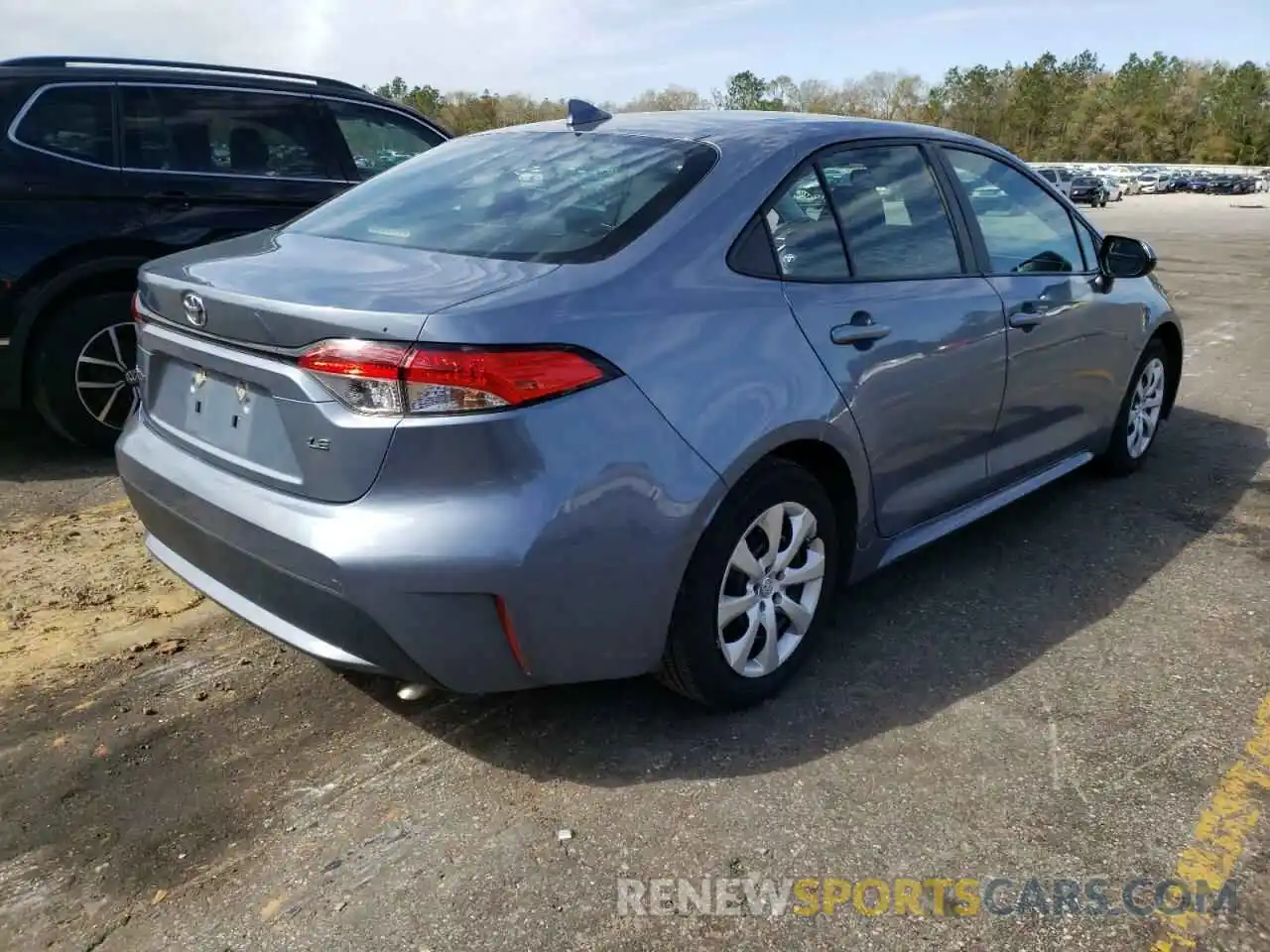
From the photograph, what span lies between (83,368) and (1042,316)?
4.13 meters

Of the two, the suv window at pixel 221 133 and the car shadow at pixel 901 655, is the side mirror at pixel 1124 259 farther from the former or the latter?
the suv window at pixel 221 133

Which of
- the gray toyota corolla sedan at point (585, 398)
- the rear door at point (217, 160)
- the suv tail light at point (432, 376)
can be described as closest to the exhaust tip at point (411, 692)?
the gray toyota corolla sedan at point (585, 398)

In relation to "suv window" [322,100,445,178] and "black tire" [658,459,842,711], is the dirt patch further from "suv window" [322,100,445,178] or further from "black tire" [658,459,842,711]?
"suv window" [322,100,445,178]

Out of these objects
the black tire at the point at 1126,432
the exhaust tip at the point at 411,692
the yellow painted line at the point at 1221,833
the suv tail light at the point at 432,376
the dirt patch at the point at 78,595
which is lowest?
the yellow painted line at the point at 1221,833

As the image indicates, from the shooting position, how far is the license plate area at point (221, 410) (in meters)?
2.54

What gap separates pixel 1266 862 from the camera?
2412 mm

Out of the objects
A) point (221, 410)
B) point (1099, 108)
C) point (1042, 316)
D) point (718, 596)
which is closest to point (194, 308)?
point (221, 410)

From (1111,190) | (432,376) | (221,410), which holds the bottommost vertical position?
(221,410)

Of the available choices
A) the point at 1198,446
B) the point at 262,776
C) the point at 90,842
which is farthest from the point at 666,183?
the point at 1198,446

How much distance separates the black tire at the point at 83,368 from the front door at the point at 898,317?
3392mm

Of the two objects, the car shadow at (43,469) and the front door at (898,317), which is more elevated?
the front door at (898,317)

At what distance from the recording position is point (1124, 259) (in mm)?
4363

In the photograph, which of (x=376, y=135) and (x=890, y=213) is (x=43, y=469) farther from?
(x=890, y=213)

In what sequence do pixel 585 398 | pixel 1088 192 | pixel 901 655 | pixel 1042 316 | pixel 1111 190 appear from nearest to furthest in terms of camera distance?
pixel 585 398
pixel 901 655
pixel 1042 316
pixel 1088 192
pixel 1111 190
